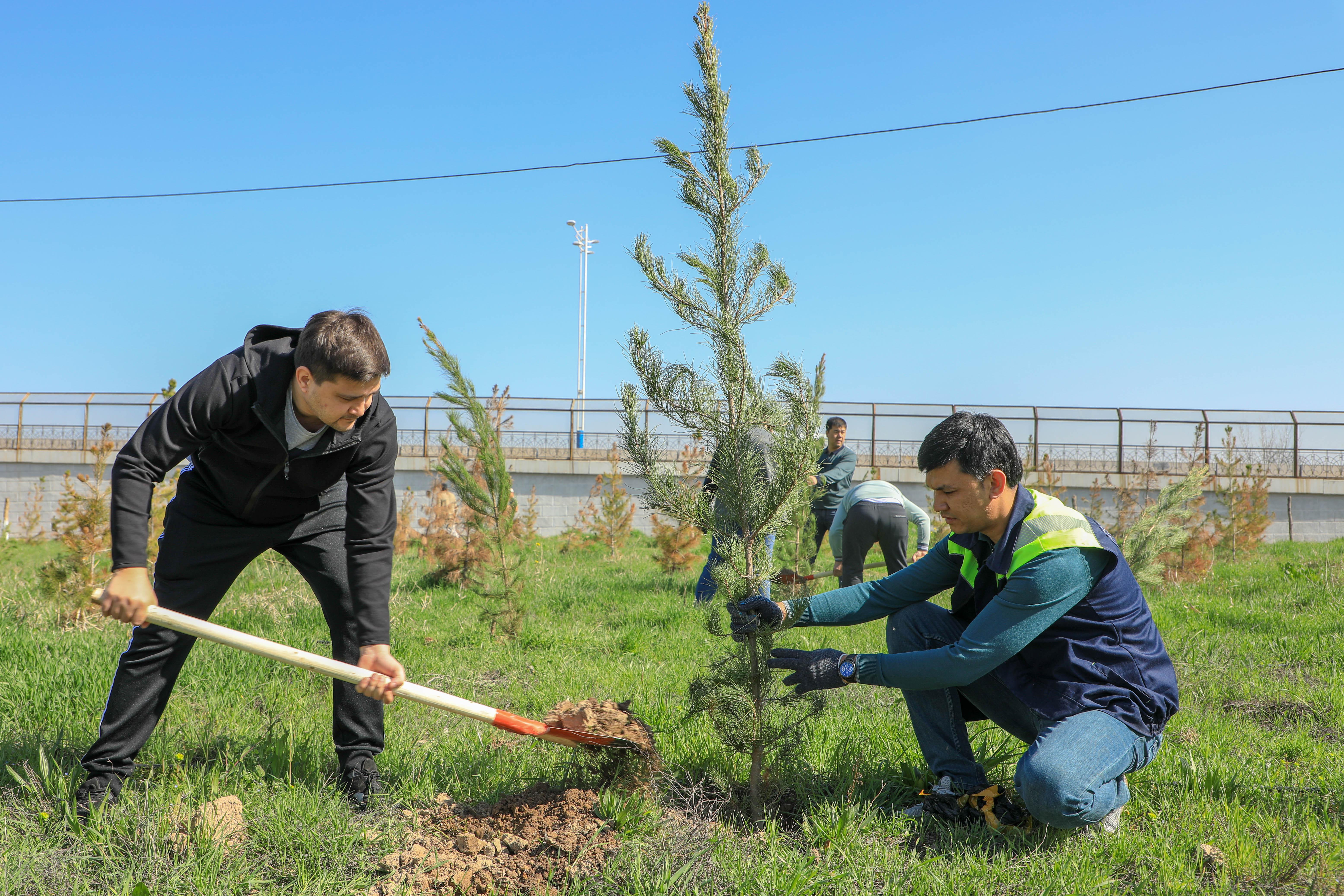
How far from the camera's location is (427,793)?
3.06 metres

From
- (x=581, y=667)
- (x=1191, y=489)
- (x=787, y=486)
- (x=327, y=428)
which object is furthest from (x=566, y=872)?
(x=1191, y=489)

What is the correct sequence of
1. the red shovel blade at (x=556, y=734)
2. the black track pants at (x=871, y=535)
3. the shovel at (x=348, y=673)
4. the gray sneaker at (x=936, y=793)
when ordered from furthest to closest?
the black track pants at (x=871, y=535) → the gray sneaker at (x=936, y=793) → the red shovel blade at (x=556, y=734) → the shovel at (x=348, y=673)

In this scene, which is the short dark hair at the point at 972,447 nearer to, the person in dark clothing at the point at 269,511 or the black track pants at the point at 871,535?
the person in dark clothing at the point at 269,511

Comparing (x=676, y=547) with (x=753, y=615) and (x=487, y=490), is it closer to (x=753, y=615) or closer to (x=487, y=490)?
(x=487, y=490)

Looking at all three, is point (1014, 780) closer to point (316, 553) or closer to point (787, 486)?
point (787, 486)

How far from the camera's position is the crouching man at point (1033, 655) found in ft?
A: 8.71

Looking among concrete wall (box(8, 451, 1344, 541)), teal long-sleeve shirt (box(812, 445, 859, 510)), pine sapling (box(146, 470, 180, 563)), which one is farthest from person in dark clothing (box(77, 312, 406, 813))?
concrete wall (box(8, 451, 1344, 541))

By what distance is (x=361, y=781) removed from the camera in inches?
120

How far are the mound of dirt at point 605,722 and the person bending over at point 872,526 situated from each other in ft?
12.6

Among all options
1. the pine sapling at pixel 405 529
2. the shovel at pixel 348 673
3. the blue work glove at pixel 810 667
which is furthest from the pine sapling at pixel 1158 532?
the pine sapling at pixel 405 529

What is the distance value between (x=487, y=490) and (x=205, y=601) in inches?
138

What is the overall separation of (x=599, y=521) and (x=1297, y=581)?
9365mm

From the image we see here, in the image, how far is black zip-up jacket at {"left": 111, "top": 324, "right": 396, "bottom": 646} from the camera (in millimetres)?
2670

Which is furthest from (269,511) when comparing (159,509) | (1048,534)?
(159,509)
